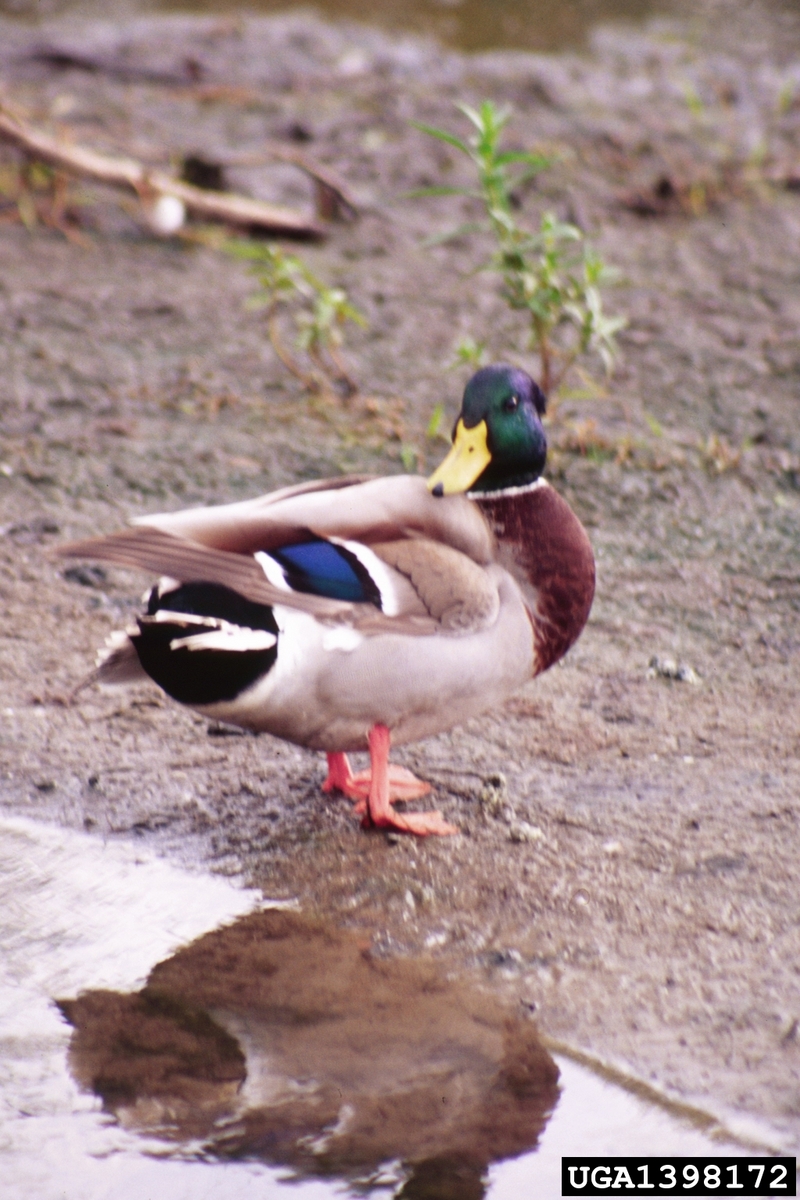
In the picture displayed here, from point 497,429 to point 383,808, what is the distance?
0.84m

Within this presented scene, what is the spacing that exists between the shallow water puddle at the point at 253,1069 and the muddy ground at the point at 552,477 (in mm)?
131

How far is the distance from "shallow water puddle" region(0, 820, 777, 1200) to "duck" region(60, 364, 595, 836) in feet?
1.43

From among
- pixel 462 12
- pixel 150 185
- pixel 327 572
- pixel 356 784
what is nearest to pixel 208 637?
pixel 327 572

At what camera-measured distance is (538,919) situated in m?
2.98

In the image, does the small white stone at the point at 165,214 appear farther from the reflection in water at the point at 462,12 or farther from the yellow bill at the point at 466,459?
the reflection in water at the point at 462,12

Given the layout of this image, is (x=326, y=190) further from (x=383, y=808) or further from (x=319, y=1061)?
(x=319, y=1061)

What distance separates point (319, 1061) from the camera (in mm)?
2562

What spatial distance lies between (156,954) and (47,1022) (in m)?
0.26

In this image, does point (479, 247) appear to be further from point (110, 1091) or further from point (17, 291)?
point (110, 1091)

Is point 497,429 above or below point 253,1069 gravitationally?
above

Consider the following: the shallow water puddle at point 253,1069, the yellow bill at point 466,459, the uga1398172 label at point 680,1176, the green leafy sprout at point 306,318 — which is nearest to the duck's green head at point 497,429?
the yellow bill at point 466,459

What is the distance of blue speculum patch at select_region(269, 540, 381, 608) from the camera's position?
294 centimetres

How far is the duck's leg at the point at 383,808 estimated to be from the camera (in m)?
3.15

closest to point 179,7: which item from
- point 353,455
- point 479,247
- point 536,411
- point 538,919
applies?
point 479,247
